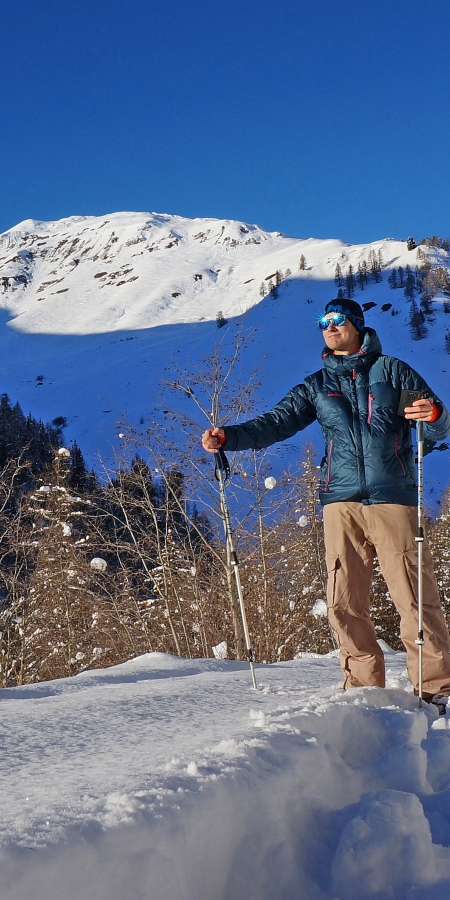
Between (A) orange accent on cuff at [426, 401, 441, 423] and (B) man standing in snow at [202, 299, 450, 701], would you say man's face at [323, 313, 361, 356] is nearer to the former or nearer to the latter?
(B) man standing in snow at [202, 299, 450, 701]

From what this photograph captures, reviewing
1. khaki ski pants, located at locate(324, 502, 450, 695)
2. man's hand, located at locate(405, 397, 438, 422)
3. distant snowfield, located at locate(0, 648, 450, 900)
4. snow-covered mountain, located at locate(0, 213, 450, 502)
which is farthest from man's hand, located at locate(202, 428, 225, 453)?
snow-covered mountain, located at locate(0, 213, 450, 502)

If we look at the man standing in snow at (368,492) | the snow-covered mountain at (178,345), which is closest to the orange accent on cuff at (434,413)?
the man standing in snow at (368,492)

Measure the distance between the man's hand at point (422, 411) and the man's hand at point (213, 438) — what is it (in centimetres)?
103

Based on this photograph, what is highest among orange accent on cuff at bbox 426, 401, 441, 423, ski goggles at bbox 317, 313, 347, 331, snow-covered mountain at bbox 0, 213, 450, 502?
snow-covered mountain at bbox 0, 213, 450, 502

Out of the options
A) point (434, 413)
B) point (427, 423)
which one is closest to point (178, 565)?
point (427, 423)

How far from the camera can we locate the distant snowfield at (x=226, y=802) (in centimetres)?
146

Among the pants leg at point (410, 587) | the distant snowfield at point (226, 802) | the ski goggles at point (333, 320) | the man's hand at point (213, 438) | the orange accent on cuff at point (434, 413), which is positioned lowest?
the distant snowfield at point (226, 802)

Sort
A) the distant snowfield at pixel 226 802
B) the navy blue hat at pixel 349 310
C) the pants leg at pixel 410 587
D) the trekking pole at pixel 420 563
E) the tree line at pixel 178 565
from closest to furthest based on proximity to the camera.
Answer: the distant snowfield at pixel 226 802 < the trekking pole at pixel 420 563 < the pants leg at pixel 410 587 < the navy blue hat at pixel 349 310 < the tree line at pixel 178 565

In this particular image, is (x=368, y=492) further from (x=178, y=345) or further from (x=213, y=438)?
(x=178, y=345)

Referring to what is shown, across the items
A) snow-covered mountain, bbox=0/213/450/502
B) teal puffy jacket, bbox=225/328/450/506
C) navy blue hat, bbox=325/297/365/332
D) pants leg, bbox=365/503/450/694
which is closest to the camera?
pants leg, bbox=365/503/450/694

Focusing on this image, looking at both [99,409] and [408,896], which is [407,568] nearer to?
[408,896]

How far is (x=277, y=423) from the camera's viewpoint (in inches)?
158

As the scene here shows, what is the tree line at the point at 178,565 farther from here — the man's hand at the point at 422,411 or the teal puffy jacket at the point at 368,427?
the man's hand at the point at 422,411

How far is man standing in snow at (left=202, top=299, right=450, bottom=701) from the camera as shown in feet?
11.5
